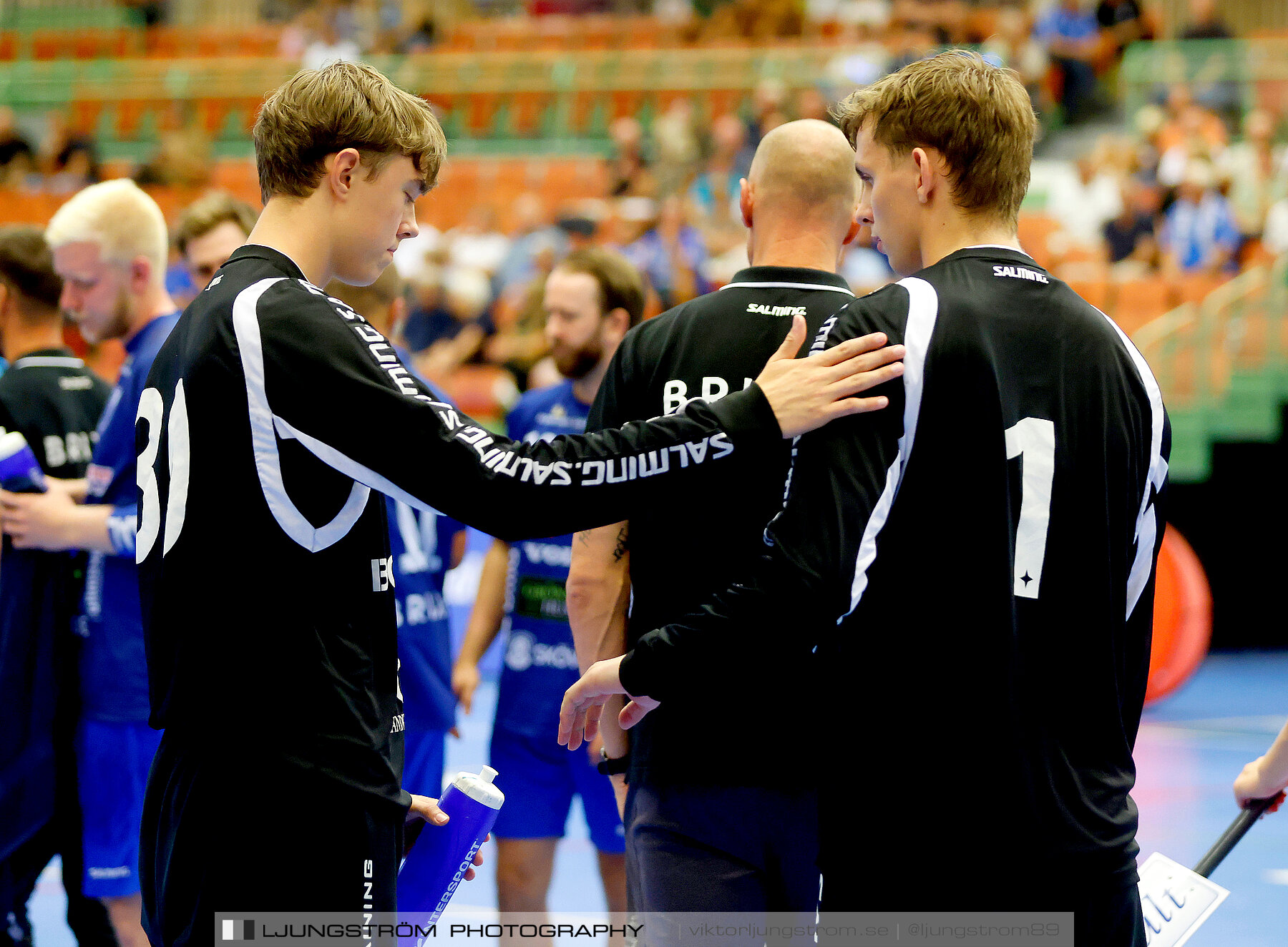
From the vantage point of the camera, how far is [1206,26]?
555 inches

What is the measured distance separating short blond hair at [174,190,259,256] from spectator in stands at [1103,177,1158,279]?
29.8ft

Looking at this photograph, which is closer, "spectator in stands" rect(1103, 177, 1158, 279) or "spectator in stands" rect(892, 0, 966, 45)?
"spectator in stands" rect(1103, 177, 1158, 279)

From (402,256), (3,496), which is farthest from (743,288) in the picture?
(402,256)

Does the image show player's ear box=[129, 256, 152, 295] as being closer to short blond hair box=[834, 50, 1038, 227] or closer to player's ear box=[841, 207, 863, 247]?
player's ear box=[841, 207, 863, 247]

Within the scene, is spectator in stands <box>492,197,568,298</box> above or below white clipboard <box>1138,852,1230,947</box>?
above

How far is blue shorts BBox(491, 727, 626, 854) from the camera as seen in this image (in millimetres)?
4352

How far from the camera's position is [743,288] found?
2912 millimetres

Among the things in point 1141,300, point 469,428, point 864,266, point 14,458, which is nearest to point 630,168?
point 864,266

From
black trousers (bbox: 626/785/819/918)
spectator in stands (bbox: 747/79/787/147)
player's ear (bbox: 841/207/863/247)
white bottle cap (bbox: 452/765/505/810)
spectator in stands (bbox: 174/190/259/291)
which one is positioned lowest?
black trousers (bbox: 626/785/819/918)

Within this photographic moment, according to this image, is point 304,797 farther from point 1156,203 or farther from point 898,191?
point 1156,203

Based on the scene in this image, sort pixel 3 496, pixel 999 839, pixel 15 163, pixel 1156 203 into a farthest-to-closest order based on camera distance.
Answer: pixel 15 163, pixel 1156 203, pixel 3 496, pixel 999 839

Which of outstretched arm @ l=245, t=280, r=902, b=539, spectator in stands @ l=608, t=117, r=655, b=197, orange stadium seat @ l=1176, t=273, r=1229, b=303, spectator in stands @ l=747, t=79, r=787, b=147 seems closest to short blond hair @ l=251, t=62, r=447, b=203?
outstretched arm @ l=245, t=280, r=902, b=539

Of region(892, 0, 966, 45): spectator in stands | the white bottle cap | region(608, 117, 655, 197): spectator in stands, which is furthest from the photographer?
region(892, 0, 966, 45): spectator in stands

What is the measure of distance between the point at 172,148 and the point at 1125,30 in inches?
427
